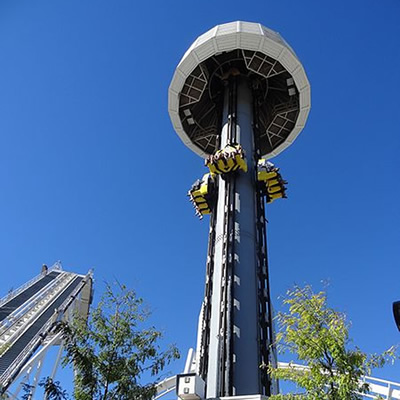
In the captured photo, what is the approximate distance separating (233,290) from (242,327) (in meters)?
1.48

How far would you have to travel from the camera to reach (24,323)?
21.6 meters

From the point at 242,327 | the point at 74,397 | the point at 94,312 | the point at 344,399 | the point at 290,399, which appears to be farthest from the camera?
the point at 242,327

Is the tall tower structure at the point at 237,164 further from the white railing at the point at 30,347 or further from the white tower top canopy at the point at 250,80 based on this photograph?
the white railing at the point at 30,347

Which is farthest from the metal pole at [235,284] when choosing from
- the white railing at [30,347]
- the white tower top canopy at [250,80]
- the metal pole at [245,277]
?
the white railing at [30,347]

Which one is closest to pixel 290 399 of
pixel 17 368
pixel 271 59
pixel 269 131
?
pixel 17 368

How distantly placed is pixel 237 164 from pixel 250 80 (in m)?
7.69

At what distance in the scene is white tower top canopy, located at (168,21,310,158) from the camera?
20.9 metres

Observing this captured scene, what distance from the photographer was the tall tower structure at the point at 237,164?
539 inches

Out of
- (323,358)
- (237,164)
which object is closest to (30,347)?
(237,164)

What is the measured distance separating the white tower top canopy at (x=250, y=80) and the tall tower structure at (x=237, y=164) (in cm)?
6

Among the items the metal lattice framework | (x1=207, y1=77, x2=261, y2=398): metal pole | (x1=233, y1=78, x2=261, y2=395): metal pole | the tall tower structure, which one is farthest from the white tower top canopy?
the metal lattice framework

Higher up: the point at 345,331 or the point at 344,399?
the point at 345,331

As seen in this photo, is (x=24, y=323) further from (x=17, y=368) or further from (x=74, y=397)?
(x=74, y=397)

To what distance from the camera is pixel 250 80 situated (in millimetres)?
23141
